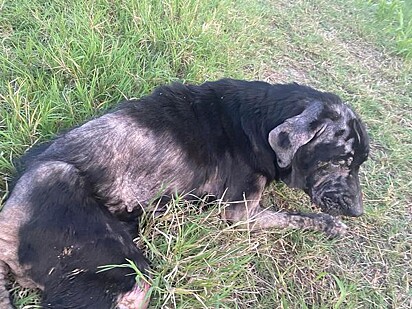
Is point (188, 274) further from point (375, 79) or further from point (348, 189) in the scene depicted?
point (375, 79)

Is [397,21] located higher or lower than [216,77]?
lower

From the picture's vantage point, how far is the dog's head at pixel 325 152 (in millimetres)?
3365

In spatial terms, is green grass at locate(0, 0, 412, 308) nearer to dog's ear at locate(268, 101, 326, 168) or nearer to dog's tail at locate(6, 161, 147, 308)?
dog's tail at locate(6, 161, 147, 308)

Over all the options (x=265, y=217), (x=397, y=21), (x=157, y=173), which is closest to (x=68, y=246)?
(x=157, y=173)

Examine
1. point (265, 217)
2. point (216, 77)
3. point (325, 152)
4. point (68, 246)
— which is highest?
point (216, 77)

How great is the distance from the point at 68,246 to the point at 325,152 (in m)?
1.89

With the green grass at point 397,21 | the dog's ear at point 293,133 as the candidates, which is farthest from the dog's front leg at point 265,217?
the green grass at point 397,21

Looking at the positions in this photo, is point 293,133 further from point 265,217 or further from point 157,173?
point 157,173

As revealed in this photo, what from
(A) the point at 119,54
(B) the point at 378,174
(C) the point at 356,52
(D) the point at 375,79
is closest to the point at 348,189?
(B) the point at 378,174

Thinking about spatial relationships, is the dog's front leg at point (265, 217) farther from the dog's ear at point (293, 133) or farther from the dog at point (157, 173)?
the dog's ear at point (293, 133)

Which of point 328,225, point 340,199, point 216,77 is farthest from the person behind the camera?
point 216,77

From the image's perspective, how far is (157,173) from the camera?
3391 mm

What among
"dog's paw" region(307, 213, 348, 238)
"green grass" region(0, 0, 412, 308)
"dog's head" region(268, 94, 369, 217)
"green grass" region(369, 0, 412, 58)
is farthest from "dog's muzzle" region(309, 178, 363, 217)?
"green grass" region(369, 0, 412, 58)

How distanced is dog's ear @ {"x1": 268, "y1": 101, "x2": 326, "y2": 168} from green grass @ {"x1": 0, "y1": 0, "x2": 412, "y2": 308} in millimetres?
648
